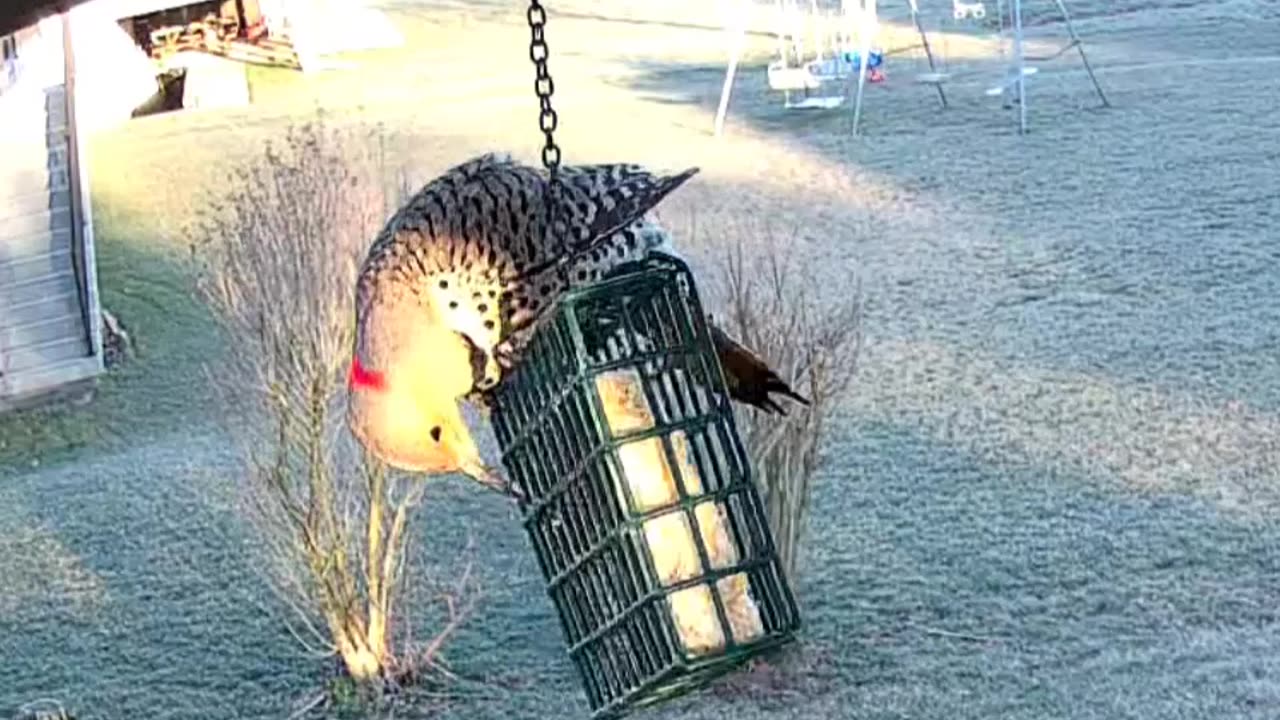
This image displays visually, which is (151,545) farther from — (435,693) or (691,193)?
(691,193)

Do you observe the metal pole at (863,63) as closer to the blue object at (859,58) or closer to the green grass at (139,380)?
the blue object at (859,58)

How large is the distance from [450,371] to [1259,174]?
9183 millimetres

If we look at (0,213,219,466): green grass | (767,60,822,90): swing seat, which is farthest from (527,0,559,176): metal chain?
(767,60,822,90): swing seat

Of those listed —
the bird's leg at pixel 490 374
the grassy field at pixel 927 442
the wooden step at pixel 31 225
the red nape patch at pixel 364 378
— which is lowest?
the grassy field at pixel 927 442

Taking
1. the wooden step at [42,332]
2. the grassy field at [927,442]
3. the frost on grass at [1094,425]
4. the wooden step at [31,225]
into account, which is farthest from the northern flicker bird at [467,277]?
the wooden step at [31,225]

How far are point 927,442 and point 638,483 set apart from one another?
5.20 metres

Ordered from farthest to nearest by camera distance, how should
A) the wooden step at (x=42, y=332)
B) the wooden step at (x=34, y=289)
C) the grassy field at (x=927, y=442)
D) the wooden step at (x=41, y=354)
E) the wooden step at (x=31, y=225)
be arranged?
the wooden step at (x=31, y=225), the wooden step at (x=34, y=289), the wooden step at (x=42, y=332), the wooden step at (x=41, y=354), the grassy field at (x=927, y=442)

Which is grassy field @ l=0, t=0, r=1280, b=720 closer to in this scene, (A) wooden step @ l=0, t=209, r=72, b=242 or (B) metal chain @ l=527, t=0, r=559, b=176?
(A) wooden step @ l=0, t=209, r=72, b=242

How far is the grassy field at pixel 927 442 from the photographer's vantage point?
5516 millimetres

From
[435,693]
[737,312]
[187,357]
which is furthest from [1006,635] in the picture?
[187,357]

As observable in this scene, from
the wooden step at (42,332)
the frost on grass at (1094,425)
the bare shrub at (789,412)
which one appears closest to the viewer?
the bare shrub at (789,412)

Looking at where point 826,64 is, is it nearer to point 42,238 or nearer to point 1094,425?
point 42,238

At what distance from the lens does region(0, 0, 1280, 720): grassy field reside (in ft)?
18.1

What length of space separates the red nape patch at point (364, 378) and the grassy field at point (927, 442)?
11.6 ft
